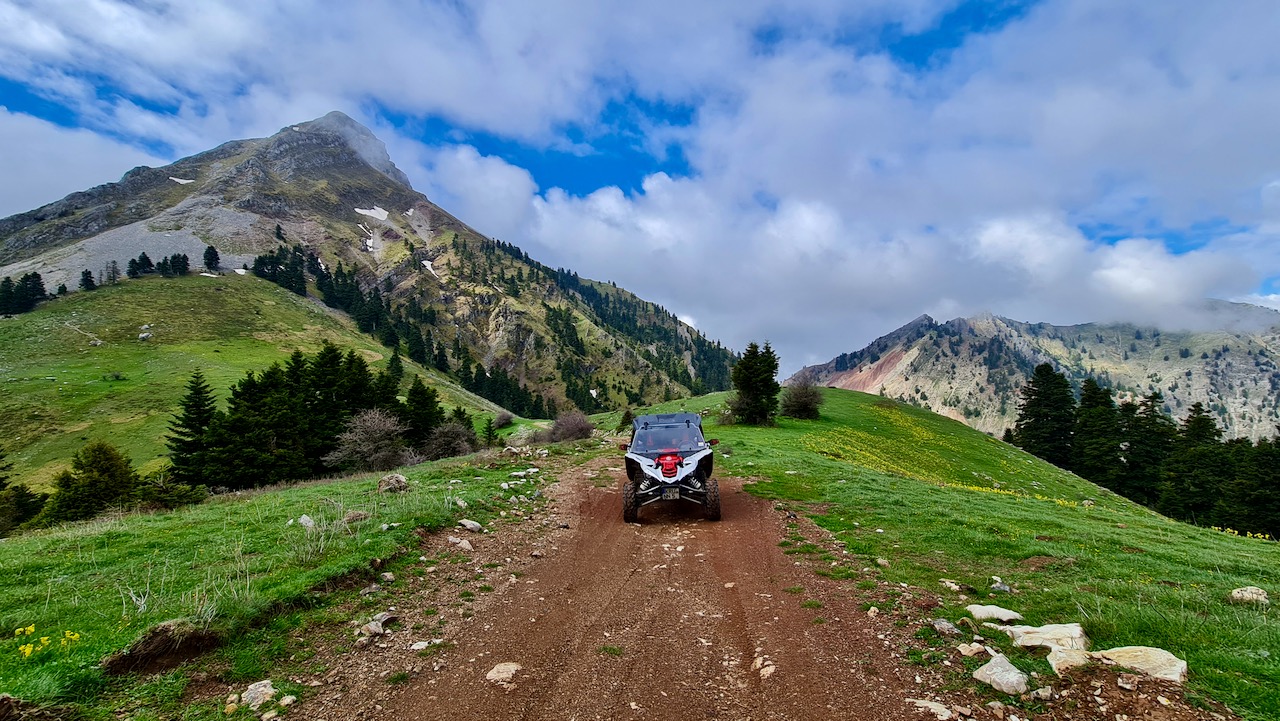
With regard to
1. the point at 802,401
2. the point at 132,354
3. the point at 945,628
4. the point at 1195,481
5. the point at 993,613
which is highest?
the point at 132,354

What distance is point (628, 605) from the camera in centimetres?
802

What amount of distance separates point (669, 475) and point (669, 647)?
735 cm

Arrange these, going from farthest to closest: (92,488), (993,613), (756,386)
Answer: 1. (756,386)
2. (92,488)
3. (993,613)

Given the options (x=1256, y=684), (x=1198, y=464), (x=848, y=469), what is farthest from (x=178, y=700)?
(x=1198, y=464)

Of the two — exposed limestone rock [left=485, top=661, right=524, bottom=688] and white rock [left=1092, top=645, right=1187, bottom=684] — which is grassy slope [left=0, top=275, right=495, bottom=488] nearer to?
exposed limestone rock [left=485, top=661, right=524, bottom=688]

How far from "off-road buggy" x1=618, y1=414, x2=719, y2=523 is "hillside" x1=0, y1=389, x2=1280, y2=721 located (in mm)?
700

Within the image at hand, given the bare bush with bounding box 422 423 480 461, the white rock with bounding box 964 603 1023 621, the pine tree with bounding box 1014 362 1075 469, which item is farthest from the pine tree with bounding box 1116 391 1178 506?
the bare bush with bounding box 422 423 480 461

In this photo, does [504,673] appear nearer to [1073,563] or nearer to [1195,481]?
[1073,563]

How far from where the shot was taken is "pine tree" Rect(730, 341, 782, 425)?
1772 inches

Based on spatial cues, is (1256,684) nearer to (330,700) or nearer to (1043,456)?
(330,700)

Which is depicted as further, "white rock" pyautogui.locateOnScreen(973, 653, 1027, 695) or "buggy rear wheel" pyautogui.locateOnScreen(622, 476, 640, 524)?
"buggy rear wheel" pyautogui.locateOnScreen(622, 476, 640, 524)

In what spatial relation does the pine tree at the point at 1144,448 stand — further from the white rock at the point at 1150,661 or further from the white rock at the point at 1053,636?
the white rock at the point at 1150,661

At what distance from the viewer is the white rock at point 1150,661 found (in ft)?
15.7

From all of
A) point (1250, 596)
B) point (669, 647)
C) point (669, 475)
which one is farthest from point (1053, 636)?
point (669, 475)
